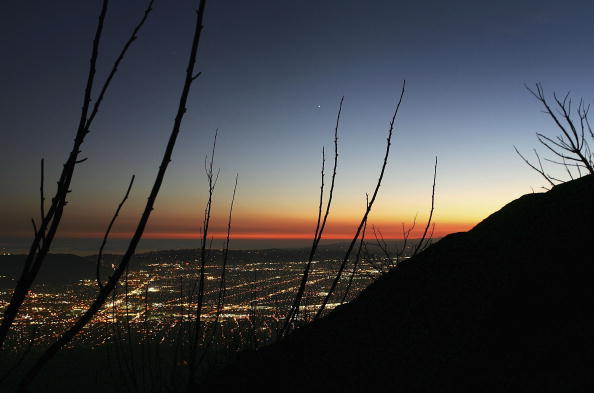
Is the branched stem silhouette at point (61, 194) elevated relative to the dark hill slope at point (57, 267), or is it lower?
elevated

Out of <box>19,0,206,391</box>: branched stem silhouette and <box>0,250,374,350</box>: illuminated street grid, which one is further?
<box>0,250,374,350</box>: illuminated street grid

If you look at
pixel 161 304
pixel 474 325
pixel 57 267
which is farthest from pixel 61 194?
pixel 57 267

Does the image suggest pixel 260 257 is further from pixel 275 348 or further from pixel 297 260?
pixel 275 348

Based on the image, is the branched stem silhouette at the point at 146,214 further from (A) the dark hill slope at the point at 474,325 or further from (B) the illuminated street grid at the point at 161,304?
(B) the illuminated street grid at the point at 161,304

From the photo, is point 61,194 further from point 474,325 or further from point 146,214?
point 474,325

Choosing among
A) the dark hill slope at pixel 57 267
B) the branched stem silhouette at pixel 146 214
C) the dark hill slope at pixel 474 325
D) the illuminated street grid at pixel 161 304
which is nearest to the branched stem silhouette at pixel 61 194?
the branched stem silhouette at pixel 146 214

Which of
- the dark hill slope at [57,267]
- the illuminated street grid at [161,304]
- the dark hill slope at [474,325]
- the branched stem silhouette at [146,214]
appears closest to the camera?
the branched stem silhouette at [146,214]

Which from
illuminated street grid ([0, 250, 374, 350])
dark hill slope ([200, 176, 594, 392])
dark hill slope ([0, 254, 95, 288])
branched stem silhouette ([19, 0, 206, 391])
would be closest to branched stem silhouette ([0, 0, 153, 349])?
branched stem silhouette ([19, 0, 206, 391])

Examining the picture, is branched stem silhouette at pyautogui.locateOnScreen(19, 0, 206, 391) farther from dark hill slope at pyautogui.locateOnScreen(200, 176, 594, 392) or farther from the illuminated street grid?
the illuminated street grid

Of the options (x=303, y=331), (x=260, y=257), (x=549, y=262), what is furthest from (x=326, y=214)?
(x=260, y=257)
